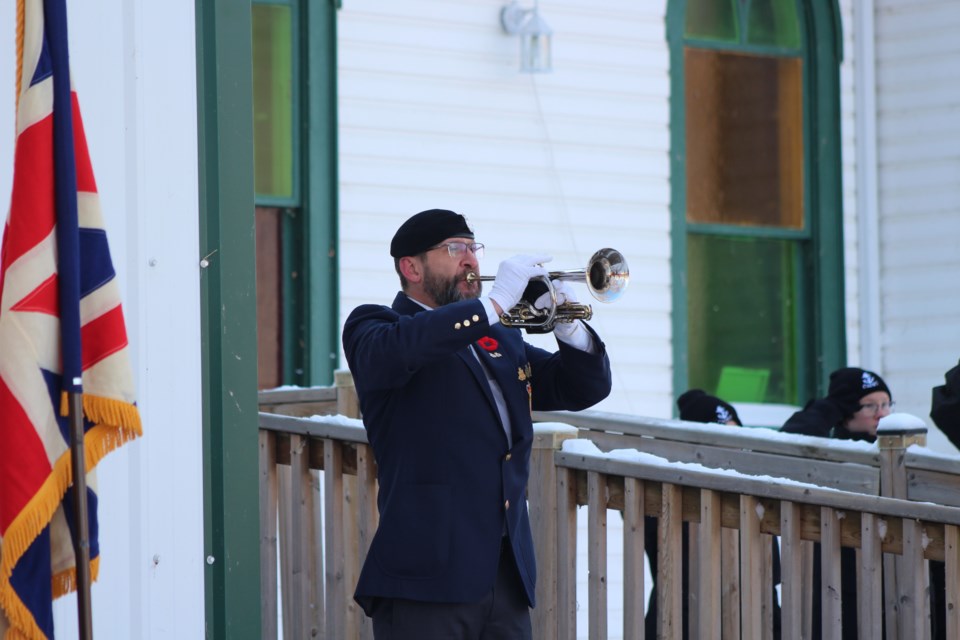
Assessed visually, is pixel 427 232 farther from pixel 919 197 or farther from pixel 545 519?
pixel 919 197

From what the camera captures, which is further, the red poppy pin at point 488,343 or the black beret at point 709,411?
the black beret at point 709,411

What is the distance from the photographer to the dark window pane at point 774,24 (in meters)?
10.5

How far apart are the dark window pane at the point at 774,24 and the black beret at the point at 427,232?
237 inches

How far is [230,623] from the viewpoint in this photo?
4.85m

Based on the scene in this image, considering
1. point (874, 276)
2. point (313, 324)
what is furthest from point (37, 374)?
point (874, 276)

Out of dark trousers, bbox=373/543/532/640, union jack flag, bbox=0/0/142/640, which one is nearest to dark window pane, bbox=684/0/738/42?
dark trousers, bbox=373/543/532/640

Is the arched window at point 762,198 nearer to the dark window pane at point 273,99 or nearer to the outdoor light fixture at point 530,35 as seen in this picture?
the outdoor light fixture at point 530,35

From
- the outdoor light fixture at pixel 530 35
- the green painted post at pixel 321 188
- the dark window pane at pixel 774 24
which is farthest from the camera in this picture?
the dark window pane at pixel 774 24

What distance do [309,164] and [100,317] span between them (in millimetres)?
4970

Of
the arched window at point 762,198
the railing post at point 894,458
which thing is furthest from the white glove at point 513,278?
the arched window at point 762,198

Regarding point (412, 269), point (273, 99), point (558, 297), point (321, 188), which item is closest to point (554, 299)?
point (558, 297)

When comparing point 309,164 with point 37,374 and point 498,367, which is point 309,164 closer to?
point 498,367

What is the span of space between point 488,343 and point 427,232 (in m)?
0.37

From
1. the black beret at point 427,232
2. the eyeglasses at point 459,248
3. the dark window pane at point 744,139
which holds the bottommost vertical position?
the eyeglasses at point 459,248
